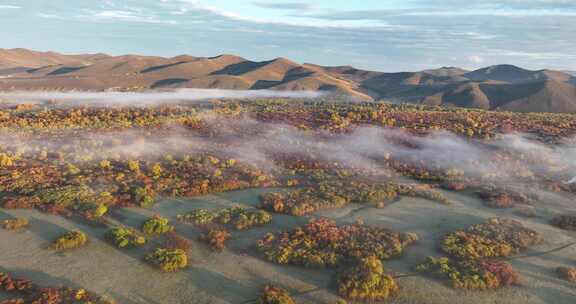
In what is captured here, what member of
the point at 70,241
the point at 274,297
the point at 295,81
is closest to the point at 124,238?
the point at 70,241

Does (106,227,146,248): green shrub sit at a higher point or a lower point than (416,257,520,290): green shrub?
lower

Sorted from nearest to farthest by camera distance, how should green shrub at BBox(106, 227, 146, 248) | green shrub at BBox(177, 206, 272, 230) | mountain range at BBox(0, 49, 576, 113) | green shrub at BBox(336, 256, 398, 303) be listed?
green shrub at BBox(336, 256, 398, 303), green shrub at BBox(106, 227, 146, 248), green shrub at BBox(177, 206, 272, 230), mountain range at BBox(0, 49, 576, 113)

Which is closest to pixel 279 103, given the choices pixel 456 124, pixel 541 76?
pixel 456 124

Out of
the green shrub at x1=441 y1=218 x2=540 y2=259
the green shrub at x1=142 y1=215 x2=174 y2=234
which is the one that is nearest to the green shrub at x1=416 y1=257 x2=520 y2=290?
the green shrub at x1=441 y1=218 x2=540 y2=259

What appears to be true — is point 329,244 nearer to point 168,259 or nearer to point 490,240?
point 168,259

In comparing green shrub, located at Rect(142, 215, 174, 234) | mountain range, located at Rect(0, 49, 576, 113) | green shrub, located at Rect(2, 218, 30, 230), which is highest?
mountain range, located at Rect(0, 49, 576, 113)

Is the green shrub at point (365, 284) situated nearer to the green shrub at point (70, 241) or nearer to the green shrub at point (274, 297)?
the green shrub at point (274, 297)

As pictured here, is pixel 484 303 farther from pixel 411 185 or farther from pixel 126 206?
pixel 126 206

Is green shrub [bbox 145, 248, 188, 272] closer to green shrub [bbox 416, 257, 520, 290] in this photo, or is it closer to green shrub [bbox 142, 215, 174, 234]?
green shrub [bbox 142, 215, 174, 234]

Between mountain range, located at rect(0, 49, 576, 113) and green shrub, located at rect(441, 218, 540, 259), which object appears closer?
green shrub, located at rect(441, 218, 540, 259)
